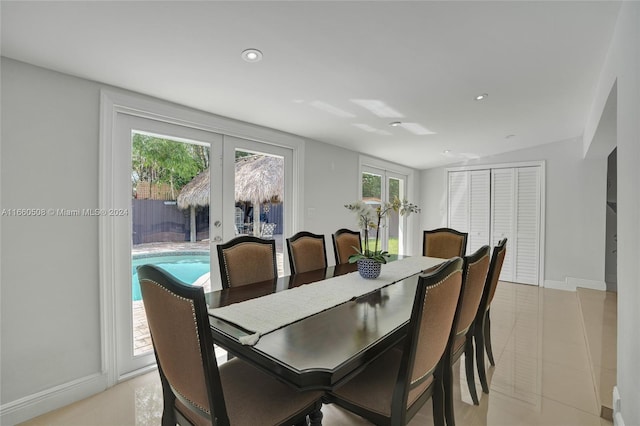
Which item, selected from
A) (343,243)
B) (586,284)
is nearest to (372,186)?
(343,243)

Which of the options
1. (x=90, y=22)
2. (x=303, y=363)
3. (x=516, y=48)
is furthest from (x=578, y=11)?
(x=90, y=22)

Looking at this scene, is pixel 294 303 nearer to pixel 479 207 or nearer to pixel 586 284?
pixel 479 207

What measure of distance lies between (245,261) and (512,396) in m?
2.11

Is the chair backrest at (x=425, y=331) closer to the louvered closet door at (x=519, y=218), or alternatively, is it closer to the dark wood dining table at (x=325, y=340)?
the dark wood dining table at (x=325, y=340)

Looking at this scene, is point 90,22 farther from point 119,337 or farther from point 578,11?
point 578,11

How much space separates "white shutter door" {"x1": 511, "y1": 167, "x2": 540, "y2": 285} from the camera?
206 inches

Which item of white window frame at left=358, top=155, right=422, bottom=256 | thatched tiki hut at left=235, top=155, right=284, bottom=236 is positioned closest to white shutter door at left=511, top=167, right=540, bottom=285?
white window frame at left=358, top=155, right=422, bottom=256

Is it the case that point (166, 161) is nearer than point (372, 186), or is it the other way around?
point (166, 161)

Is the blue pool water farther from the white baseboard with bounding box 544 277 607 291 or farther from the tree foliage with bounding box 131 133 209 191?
the white baseboard with bounding box 544 277 607 291

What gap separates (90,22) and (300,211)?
8.25ft

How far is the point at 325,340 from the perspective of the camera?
1250 millimetres

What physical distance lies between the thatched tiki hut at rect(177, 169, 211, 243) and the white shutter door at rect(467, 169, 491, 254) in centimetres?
498

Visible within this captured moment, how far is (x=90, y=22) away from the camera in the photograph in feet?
5.06

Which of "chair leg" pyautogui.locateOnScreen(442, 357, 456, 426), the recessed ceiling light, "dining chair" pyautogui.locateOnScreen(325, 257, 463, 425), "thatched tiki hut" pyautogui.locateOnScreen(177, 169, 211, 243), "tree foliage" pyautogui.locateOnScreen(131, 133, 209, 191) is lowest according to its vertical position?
"chair leg" pyautogui.locateOnScreen(442, 357, 456, 426)
